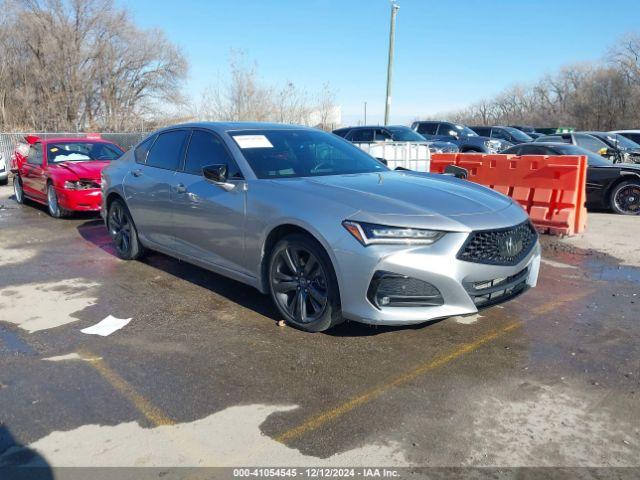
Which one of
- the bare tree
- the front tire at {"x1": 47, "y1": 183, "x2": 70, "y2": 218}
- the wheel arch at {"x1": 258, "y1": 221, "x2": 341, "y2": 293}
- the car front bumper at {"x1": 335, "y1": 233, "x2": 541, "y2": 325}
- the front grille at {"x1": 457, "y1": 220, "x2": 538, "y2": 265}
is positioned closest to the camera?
the car front bumper at {"x1": 335, "y1": 233, "x2": 541, "y2": 325}

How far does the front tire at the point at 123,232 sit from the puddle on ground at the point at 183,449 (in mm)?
3666

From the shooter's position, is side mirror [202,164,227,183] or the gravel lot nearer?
the gravel lot

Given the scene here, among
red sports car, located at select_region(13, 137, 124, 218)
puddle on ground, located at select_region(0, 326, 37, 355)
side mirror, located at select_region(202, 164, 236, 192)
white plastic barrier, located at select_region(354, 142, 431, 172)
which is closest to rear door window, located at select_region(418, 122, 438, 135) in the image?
white plastic barrier, located at select_region(354, 142, 431, 172)

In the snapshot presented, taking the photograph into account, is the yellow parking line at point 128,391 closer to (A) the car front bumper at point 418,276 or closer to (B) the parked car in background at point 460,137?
(A) the car front bumper at point 418,276

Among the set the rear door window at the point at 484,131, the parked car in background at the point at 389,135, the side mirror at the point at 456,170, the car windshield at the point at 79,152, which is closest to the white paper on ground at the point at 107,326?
the side mirror at the point at 456,170

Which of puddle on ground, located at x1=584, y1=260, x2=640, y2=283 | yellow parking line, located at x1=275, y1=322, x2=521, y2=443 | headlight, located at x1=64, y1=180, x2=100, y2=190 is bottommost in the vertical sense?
yellow parking line, located at x1=275, y1=322, x2=521, y2=443

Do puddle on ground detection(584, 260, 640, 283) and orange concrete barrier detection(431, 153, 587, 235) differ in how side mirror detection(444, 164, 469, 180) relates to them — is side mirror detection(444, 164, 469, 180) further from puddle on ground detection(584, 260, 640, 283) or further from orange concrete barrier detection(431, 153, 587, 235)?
orange concrete barrier detection(431, 153, 587, 235)

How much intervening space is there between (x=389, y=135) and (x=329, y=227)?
13.4 m

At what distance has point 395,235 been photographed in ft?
12.0

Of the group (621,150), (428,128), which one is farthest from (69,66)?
(621,150)

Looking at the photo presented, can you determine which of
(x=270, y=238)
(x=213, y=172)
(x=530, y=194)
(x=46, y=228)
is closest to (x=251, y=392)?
(x=270, y=238)

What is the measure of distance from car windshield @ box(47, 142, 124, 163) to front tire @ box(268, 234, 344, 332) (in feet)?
24.3

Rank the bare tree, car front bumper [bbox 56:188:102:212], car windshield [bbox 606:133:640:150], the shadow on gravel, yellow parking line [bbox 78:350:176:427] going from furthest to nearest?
the bare tree
car windshield [bbox 606:133:640:150]
car front bumper [bbox 56:188:102:212]
yellow parking line [bbox 78:350:176:427]
the shadow on gravel

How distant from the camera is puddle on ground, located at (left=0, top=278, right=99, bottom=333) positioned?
15.3 ft
